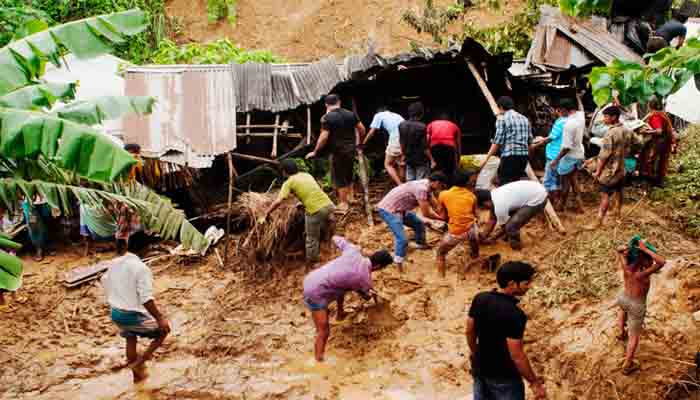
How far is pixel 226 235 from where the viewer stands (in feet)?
34.4

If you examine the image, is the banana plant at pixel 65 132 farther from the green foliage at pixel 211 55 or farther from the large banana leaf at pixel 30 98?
the green foliage at pixel 211 55

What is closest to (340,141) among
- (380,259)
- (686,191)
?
(380,259)

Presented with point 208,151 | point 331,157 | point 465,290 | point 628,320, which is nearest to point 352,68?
point 331,157

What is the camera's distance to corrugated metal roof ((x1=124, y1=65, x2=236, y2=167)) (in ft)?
34.6

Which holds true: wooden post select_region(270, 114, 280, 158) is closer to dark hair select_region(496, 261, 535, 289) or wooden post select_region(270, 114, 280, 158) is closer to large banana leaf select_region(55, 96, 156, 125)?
large banana leaf select_region(55, 96, 156, 125)

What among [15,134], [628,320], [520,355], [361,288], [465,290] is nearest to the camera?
[520,355]

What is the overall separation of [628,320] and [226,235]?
603cm

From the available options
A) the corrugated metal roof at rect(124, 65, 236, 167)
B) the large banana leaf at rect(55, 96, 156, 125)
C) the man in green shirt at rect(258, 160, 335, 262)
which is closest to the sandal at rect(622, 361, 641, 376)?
the man in green shirt at rect(258, 160, 335, 262)

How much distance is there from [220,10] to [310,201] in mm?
14339

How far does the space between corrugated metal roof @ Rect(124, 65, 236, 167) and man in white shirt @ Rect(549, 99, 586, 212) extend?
4.82 m

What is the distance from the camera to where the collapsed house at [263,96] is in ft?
34.7

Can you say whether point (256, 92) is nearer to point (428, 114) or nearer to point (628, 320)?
point (428, 114)

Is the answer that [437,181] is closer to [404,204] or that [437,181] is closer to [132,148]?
[404,204]

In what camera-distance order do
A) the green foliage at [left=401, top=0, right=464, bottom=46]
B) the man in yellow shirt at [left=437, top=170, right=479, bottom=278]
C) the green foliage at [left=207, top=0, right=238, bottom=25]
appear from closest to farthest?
the man in yellow shirt at [left=437, top=170, right=479, bottom=278]
the green foliage at [left=401, top=0, right=464, bottom=46]
the green foliage at [left=207, top=0, right=238, bottom=25]
